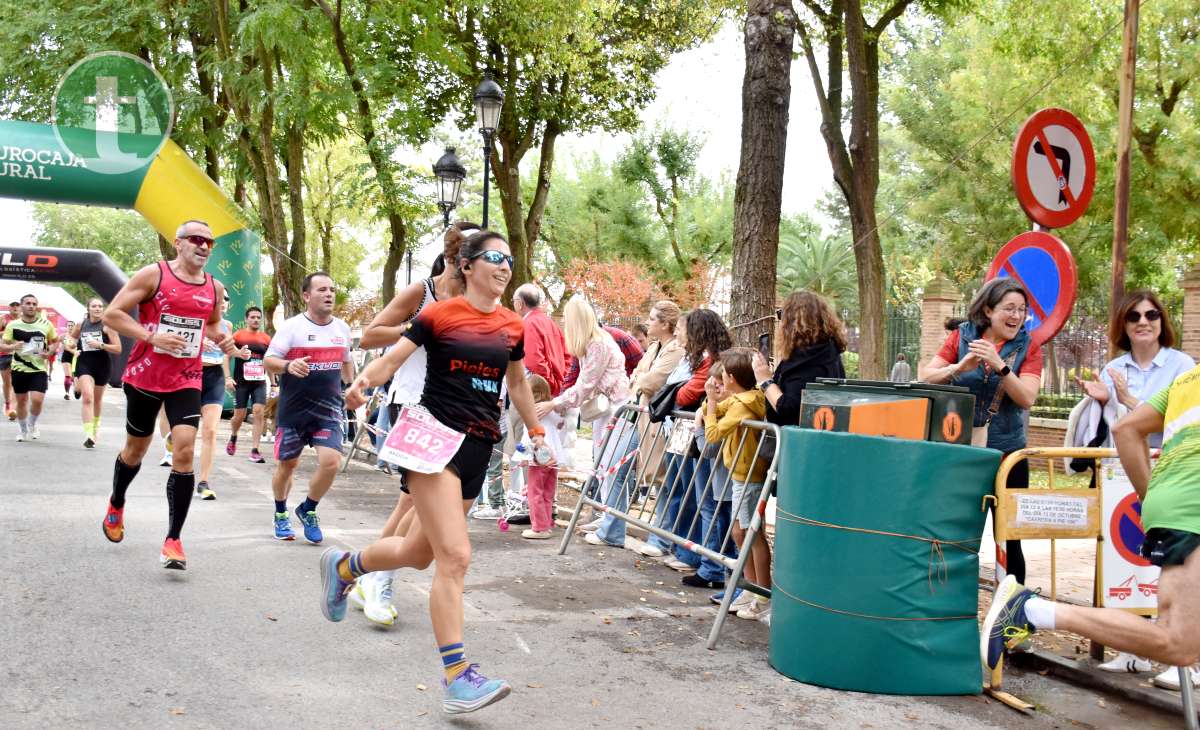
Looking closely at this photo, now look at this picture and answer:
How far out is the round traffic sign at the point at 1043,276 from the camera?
607 centimetres

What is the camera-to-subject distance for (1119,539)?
17.9 ft

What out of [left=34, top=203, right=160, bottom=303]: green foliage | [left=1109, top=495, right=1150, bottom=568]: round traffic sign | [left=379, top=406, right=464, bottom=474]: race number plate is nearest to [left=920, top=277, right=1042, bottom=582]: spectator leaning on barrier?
[left=1109, top=495, right=1150, bottom=568]: round traffic sign

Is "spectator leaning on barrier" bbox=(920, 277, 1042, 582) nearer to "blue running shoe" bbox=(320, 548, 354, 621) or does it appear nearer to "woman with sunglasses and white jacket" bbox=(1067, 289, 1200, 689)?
"woman with sunglasses and white jacket" bbox=(1067, 289, 1200, 689)

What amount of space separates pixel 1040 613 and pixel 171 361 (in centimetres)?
520

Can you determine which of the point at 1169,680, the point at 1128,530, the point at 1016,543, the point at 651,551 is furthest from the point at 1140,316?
the point at 651,551

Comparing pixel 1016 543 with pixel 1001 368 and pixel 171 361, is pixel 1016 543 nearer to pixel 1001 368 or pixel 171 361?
pixel 1001 368

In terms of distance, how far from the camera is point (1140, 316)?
5.92 metres

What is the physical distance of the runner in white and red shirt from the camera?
793cm

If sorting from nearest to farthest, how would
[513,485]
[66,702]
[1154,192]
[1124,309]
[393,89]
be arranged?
[66,702], [1124,309], [513,485], [393,89], [1154,192]

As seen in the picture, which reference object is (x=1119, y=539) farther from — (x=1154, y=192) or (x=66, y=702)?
(x=1154, y=192)

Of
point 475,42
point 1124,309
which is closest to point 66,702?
point 1124,309

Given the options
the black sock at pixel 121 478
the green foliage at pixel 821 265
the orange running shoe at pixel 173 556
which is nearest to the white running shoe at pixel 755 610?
the orange running shoe at pixel 173 556

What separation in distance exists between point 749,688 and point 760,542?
154 cm

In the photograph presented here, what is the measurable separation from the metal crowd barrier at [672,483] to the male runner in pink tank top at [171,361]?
292 centimetres
